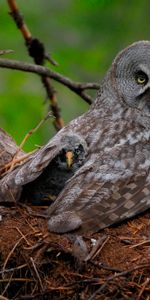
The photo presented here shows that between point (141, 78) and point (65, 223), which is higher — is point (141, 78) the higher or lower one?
the higher one

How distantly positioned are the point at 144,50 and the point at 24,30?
1299 millimetres

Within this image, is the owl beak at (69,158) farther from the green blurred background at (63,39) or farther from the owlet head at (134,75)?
the green blurred background at (63,39)

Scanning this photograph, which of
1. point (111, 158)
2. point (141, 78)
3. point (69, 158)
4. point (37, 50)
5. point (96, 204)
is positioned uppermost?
point (37, 50)

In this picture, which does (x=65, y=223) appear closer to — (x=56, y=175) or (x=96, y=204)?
(x=96, y=204)

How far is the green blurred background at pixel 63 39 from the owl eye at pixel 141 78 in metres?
1.10

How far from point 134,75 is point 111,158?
107cm

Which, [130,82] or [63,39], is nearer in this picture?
[130,82]

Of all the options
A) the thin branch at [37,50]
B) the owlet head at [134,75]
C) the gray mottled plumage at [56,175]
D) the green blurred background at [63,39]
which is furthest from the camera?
the green blurred background at [63,39]

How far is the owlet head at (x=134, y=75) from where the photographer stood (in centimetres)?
1007

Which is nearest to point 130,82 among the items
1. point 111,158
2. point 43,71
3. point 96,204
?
point 43,71

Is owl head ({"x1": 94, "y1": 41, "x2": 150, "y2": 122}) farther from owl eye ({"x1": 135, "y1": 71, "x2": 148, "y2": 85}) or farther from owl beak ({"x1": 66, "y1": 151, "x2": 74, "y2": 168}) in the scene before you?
owl beak ({"x1": 66, "y1": 151, "x2": 74, "y2": 168})

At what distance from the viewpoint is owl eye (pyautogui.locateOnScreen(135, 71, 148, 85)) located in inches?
397

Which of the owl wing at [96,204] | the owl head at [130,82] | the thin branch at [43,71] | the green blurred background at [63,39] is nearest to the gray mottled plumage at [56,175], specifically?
the owl wing at [96,204]

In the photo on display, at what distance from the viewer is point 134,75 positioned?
33.3ft
